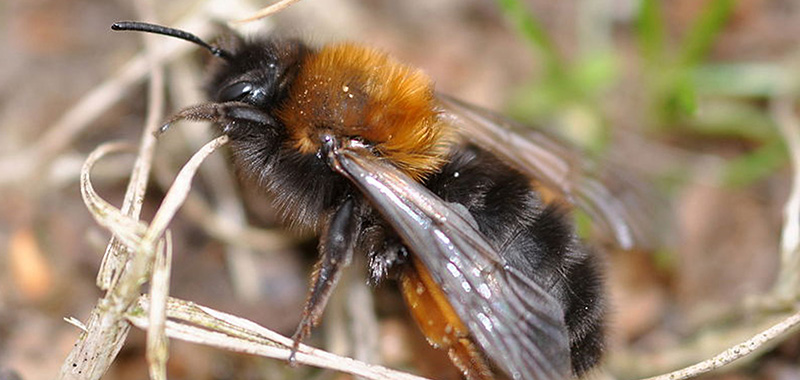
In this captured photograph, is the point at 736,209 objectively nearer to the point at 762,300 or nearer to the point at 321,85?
the point at 762,300

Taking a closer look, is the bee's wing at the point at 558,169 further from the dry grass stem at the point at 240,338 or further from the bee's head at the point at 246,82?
the dry grass stem at the point at 240,338

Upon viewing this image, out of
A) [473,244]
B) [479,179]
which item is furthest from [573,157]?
[473,244]

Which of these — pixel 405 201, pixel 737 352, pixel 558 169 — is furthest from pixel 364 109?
pixel 737 352

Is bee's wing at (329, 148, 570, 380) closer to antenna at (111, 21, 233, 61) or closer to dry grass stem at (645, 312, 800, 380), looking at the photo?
dry grass stem at (645, 312, 800, 380)

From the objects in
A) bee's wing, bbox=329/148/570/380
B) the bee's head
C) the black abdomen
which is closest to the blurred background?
the bee's head

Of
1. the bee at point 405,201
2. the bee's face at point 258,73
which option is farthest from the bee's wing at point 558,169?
the bee's face at point 258,73

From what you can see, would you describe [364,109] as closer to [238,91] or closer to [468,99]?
[238,91]
